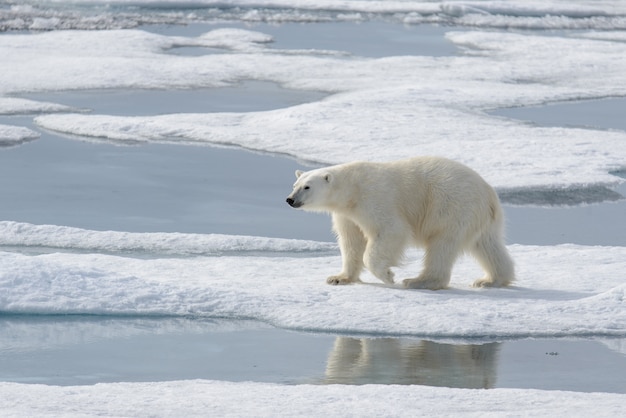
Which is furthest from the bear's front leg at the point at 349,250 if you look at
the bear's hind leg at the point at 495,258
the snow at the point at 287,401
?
the snow at the point at 287,401

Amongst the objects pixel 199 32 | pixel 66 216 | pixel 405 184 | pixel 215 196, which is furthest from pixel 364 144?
pixel 199 32

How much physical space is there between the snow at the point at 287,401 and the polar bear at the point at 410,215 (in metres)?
1.70

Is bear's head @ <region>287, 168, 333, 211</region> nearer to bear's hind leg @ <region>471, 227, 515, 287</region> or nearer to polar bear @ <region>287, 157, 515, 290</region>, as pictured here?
polar bear @ <region>287, 157, 515, 290</region>

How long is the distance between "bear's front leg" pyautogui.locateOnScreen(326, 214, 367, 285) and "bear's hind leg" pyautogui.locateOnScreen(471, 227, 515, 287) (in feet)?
2.13

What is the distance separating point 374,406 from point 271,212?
4.27m

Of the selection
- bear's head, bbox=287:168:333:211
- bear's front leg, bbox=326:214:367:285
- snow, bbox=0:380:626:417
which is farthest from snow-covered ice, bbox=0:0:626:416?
bear's head, bbox=287:168:333:211

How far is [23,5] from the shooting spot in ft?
77.6

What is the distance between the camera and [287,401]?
4383 mm

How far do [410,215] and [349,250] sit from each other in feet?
1.31

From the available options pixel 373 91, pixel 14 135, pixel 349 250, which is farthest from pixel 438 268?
pixel 373 91

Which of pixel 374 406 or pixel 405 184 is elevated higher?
pixel 405 184

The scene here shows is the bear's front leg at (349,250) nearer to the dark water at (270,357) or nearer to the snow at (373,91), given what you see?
the dark water at (270,357)

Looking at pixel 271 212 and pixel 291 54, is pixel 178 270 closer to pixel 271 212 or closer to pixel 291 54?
pixel 271 212

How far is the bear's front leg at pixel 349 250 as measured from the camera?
6.32 m
